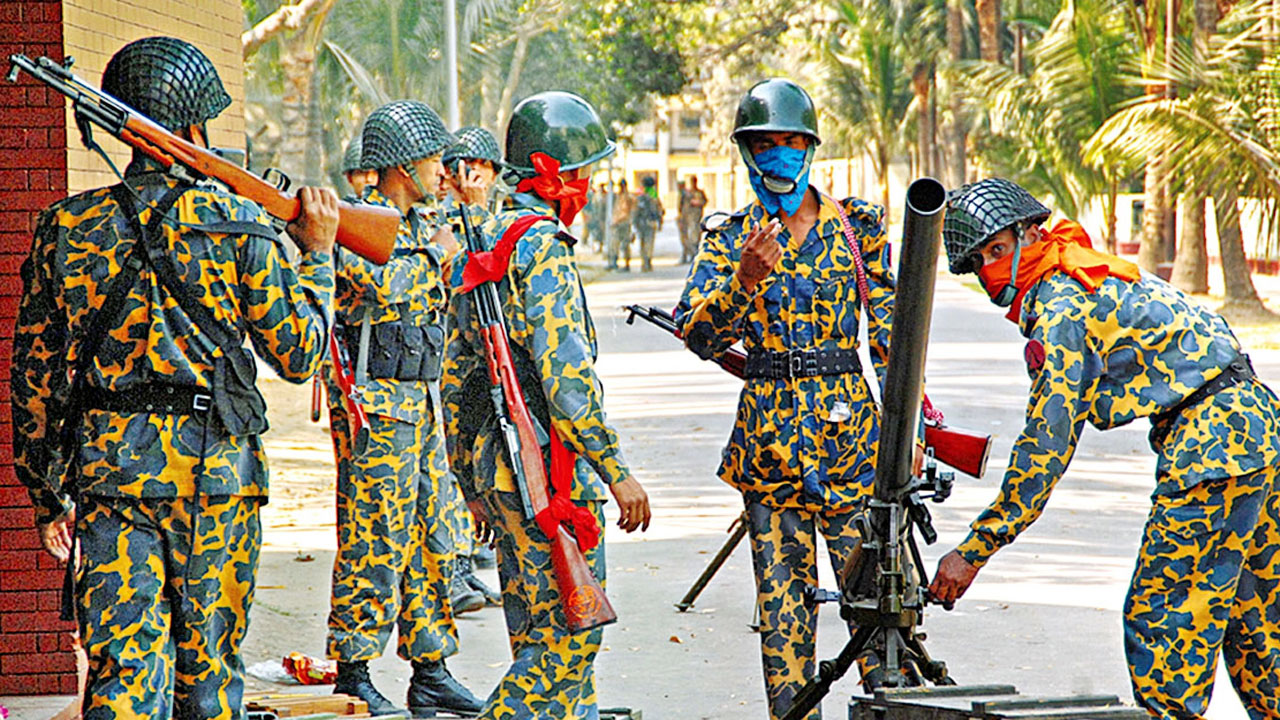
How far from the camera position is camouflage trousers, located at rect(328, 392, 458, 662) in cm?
643

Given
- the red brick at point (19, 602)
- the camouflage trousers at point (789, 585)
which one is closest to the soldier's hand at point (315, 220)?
the camouflage trousers at point (789, 585)

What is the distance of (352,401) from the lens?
6.44 metres

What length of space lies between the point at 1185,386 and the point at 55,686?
14.0 ft

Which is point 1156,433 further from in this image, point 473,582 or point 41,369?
point 473,582

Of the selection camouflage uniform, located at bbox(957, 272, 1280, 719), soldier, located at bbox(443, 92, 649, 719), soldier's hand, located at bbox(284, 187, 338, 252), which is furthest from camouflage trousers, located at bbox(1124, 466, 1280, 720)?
soldier's hand, located at bbox(284, 187, 338, 252)

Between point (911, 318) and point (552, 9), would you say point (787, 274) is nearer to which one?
point (911, 318)

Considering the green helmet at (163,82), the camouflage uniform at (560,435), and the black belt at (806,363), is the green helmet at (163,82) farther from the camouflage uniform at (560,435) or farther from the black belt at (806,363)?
the black belt at (806,363)

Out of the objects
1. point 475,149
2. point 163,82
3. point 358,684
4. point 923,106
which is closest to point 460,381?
point 163,82

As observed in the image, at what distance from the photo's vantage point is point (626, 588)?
29.9 feet

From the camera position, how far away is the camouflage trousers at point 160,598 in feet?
13.9

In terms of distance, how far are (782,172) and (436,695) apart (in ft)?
8.03

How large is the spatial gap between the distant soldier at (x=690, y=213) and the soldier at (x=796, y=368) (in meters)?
37.7

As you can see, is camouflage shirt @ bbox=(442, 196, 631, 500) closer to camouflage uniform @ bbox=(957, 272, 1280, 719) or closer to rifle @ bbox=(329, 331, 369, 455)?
camouflage uniform @ bbox=(957, 272, 1280, 719)

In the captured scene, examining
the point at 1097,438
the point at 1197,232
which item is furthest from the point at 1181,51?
the point at 1097,438
